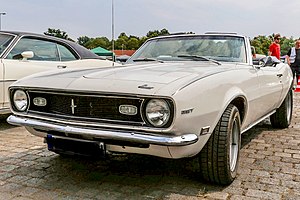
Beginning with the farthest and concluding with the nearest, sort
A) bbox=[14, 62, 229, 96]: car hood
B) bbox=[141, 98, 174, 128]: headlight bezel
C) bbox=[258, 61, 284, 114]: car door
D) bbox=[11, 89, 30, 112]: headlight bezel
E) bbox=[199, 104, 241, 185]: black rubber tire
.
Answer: bbox=[258, 61, 284, 114]: car door
bbox=[11, 89, 30, 112]: headlight bezel
bbox=[199, 104, 241, 185]: black rubber tire
bbox=[14, 62, 229, 96]: car hood
bbox=[141, 98, 174, 128]: headlight bezel

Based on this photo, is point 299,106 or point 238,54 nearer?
point 238,54

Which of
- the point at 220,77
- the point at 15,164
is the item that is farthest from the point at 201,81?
the point at 15,164

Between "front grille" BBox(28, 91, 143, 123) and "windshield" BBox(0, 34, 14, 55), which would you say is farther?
"windshield" BBox(0, 34, 14, 55)

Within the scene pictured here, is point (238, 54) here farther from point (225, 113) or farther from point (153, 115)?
point (153, 115)

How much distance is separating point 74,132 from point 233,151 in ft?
4.61

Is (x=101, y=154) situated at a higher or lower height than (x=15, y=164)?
higher

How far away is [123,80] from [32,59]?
3.45 metres

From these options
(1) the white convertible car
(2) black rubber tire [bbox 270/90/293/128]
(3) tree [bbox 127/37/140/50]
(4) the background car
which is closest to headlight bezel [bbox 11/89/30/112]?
(1) the white convertible car

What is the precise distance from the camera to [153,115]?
7.39 feet

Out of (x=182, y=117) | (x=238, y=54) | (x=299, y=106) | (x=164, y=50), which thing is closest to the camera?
(x=182, y=117)

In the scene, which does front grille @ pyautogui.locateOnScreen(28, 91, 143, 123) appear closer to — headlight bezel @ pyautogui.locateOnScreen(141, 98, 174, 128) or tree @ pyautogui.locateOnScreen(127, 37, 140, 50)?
headlight bezel @ pyautogui.locateOnScreen(141, 98, 174, 128)

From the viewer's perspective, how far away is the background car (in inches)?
193

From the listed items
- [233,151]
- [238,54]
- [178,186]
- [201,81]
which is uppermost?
[238,54]

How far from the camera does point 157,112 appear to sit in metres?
2.25
